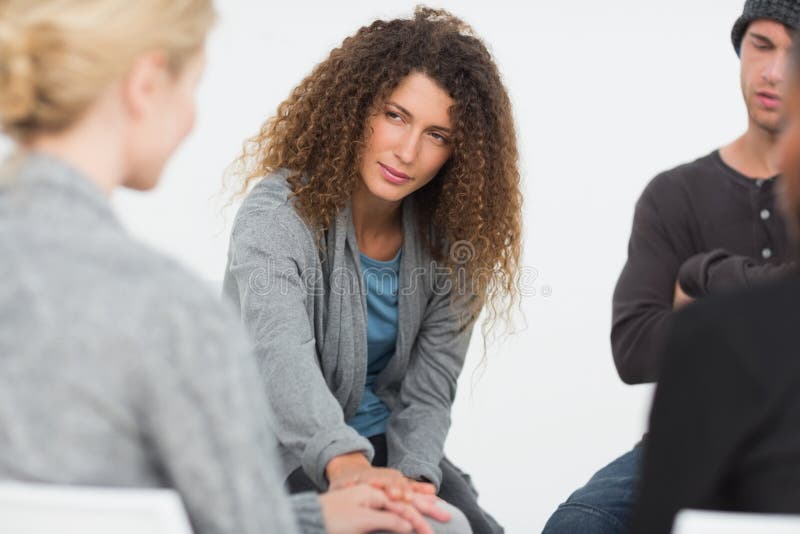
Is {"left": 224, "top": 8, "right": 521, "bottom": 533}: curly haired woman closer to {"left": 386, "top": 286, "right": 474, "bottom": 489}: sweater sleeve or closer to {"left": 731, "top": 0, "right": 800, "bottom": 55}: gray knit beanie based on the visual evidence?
{"left": 386, "top": 286, "right": 474, "bottom": 489}: sweater sleeve

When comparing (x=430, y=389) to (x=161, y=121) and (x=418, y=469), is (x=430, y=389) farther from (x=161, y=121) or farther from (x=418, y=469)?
(x=161, y=121)

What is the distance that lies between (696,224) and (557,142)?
188 cm

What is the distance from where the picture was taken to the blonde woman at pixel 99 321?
1.07 metres

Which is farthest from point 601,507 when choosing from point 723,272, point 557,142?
point 557,142

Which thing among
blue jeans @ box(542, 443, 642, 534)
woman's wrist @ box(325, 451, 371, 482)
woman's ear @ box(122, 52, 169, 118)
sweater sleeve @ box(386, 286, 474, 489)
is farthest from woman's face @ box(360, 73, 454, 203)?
woman's ear @ box(122, 52, 169, 118)

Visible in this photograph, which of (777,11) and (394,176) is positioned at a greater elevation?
(777,11)

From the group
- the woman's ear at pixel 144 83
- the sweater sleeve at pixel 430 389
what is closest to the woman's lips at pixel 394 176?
the sweater sleeve at pixel 430 389

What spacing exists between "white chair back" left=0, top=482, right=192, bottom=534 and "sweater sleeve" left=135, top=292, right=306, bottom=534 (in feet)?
0.34

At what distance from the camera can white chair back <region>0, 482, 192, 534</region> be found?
0.98 metres

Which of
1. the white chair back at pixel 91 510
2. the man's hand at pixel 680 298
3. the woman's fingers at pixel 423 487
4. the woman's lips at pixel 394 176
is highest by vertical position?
the woman's lips at pixel 394 176

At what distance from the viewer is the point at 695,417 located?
3.29ft

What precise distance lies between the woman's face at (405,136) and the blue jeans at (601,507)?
67cm

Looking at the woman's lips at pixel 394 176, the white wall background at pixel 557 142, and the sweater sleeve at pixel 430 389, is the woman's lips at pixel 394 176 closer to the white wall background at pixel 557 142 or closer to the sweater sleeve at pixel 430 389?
the sweater sleeve at pixel 430 389

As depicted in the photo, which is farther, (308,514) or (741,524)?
(308,514)
